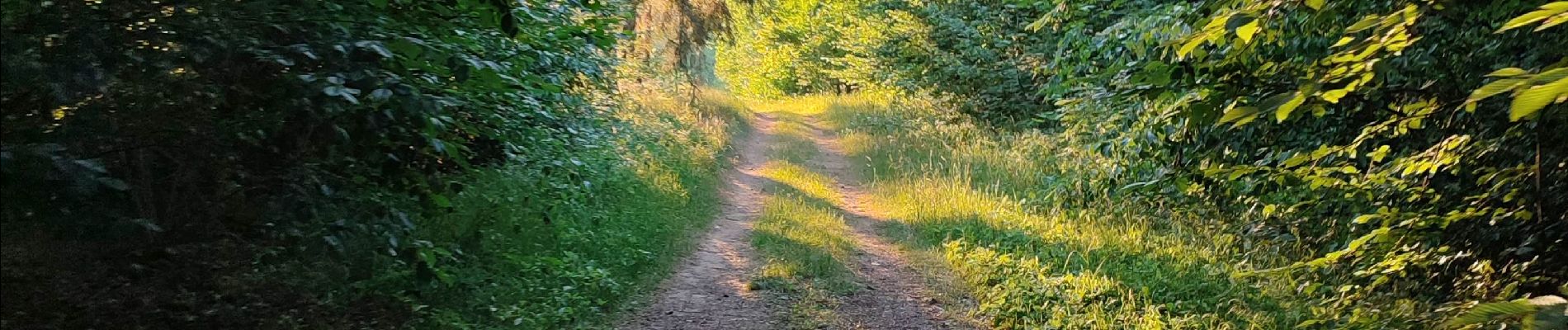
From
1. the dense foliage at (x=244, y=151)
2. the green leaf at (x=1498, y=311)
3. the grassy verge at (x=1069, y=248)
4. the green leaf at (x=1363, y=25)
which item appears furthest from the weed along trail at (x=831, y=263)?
the green leaf at (x=1498, y=311)

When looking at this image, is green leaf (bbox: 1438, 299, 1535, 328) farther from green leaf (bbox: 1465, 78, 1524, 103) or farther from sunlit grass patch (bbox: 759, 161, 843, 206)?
sunlit grass patch (bbox: 759, 161, 843, 206)

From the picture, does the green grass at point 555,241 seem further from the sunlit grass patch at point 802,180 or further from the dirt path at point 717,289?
the sunlit grass patch at point 802,180

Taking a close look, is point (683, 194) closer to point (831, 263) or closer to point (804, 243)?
point (804, 243)

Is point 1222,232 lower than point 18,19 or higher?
lower

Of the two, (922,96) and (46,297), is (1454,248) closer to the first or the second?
(46,297)

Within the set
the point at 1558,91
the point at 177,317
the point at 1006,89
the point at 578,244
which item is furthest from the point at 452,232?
the point at 1006,89

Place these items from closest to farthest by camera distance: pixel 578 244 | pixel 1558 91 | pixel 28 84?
1. pixel 1558 91
2. pixel 28 84
3. pixel 578 244

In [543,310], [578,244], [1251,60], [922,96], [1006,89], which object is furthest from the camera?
[922,96]

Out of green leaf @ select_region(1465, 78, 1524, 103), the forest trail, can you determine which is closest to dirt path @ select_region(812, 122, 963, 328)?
the forest trail

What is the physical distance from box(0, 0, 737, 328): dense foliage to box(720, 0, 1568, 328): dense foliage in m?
2.60

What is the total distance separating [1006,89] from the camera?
1336cm

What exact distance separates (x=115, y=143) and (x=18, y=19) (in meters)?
0.43

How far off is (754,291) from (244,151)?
148 inches

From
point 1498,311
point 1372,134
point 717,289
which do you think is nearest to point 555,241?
point 717,289
